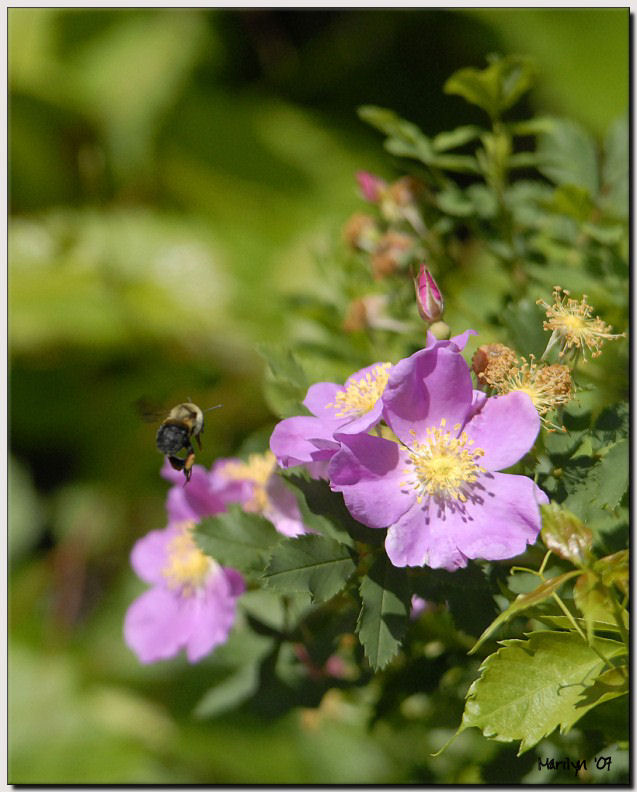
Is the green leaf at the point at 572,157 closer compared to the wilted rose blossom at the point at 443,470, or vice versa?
the wilted rose blossom at the point at 443,470

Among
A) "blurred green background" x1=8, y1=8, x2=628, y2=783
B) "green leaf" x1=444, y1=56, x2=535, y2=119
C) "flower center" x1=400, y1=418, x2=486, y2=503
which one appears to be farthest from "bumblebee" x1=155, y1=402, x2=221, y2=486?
"blurred green background" x1=8, y1=8, x2=628, y2=783

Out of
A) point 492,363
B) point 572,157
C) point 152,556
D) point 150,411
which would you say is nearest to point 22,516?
point 152,556

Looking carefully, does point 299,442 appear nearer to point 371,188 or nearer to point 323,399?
point 323,399

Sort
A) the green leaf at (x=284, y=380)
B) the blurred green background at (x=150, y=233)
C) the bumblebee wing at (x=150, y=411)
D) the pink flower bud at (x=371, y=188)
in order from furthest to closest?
the blurred green background at (x=150, y=233) < the pink flower bud at (x=371, y=188) < the bumblebee wing at (x=150, y=411) < the green leaf at (x=284, y=380)

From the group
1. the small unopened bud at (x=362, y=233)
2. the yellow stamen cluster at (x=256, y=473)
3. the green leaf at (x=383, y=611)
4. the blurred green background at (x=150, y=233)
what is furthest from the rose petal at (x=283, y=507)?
the blurred green background at (x=150, y=233)

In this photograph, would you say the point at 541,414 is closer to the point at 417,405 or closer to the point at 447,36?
the point at 417,405

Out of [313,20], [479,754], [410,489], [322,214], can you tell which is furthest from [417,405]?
[313,20]

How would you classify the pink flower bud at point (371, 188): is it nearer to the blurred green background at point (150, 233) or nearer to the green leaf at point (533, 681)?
the green leaf at point (533, 681)
